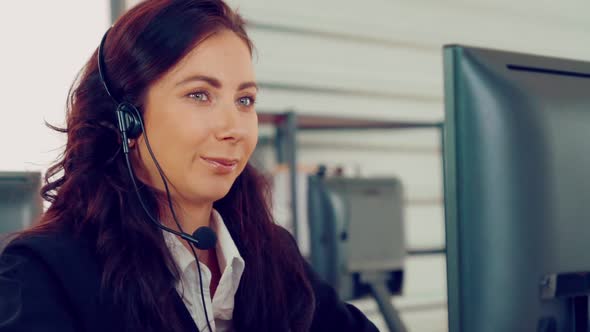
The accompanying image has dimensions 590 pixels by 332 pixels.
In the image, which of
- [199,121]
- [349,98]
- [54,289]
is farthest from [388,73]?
Answer: [54,289]

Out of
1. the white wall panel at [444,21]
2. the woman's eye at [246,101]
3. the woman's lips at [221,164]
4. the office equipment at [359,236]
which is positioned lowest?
the office equipment at [359,236]

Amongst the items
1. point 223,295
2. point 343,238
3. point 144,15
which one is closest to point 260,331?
point 223,295

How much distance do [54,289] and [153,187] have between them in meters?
0.22

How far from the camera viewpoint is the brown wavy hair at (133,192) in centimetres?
95

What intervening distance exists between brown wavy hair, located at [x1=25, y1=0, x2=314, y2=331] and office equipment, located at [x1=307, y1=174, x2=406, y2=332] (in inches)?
37.8

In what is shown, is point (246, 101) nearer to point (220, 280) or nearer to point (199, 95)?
point (199, 95)

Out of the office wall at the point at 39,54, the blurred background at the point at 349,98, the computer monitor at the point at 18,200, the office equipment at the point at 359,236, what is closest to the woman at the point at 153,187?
the computer monitor at the point at 18,200

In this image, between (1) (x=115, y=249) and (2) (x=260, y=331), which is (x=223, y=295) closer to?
(2) (x=260, y=331)

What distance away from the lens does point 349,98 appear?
10.7 ft

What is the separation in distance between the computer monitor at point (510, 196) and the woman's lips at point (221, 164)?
35cm

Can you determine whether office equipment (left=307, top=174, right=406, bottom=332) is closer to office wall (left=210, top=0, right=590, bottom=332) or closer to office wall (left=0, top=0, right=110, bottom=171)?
office wall (left=210, top=0, right=590, bottom=332)

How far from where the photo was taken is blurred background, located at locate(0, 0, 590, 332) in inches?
90.4

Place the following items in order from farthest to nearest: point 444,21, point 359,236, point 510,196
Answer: point 444,21 < point 359,236 < point 510,196

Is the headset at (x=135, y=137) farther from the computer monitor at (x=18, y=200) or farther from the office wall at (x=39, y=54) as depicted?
the office wall at (x=39, y=54)
